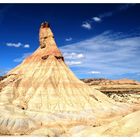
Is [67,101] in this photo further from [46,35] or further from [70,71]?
[46,35]

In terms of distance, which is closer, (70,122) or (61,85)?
(70,122)

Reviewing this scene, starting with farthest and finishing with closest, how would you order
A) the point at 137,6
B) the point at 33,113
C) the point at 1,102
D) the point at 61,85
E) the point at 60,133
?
1. the point at 61,85
2. the point at 1,102
3. the point at 33,113
4. the point at 60,133
5. the point at 137,6

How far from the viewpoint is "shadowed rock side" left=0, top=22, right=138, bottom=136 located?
31.6m

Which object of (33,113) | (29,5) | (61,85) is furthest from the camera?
(61,85)

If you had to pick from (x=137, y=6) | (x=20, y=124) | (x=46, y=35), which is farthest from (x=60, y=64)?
(x=137, y=6)

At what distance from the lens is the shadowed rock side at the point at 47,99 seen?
31.6 meters

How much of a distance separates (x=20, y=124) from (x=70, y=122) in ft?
17.8

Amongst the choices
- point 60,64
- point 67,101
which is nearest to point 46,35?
point 60,64

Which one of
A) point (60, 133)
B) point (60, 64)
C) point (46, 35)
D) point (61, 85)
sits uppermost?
point (46, 35)

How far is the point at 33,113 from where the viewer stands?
111 feet

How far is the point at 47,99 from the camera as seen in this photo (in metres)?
38.2

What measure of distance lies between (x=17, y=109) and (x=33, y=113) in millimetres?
1544

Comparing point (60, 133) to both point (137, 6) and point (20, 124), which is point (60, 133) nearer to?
point (20, 124)

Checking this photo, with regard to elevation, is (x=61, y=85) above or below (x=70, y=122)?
above
